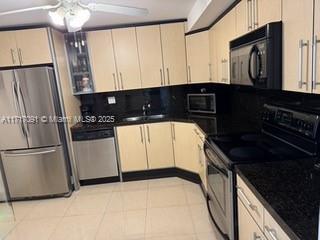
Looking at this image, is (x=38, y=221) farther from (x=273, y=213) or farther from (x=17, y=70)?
(x=273, y=213)

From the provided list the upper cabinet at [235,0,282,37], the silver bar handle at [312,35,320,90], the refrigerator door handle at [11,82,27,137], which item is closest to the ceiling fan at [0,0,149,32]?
the upper cabinet at [235,0,282,37]

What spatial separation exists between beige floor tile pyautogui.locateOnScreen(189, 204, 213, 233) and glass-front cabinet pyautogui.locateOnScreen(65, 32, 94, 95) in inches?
87.4

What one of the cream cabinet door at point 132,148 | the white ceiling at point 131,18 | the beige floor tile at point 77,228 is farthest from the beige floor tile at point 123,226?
the white ceiling at point 131,18

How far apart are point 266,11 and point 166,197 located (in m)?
2.33

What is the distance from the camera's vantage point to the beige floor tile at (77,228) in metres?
2.44

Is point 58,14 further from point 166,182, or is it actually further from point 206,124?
point 166,182

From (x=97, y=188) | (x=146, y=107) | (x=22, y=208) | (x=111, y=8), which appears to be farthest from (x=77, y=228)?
(x=111, y=8)

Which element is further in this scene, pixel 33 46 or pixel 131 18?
pixel 131 18

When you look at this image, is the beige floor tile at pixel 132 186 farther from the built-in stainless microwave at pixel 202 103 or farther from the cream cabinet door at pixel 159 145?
the built-in stainless microwave at pixel 202 103

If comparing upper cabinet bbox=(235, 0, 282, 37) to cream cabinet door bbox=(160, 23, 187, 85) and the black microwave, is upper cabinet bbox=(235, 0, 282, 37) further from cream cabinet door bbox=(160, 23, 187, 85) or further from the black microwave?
cream cabinet door bbox=(160, 23, 187, 85)

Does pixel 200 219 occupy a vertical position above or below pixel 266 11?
below

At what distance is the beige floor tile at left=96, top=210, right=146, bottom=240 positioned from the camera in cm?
238

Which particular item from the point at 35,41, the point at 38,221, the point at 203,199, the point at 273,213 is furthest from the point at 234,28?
the point at 38,221

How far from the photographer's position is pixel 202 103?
136 inches
